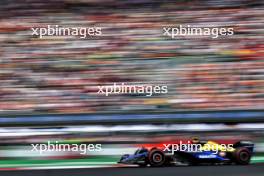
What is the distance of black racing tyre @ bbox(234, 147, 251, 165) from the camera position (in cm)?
549

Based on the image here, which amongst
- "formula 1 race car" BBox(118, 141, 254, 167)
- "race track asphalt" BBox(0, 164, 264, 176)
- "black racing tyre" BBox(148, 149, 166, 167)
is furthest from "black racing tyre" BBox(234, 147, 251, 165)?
"black racing tyre" BBox(148, 149, 166, 167)

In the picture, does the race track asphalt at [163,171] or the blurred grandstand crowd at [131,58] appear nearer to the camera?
the race track asphalt at [163,171]

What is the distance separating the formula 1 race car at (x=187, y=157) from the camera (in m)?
5.39

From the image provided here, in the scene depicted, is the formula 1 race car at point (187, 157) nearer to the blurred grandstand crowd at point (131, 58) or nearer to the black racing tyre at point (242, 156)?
the black racing tyre at point (242, 156)

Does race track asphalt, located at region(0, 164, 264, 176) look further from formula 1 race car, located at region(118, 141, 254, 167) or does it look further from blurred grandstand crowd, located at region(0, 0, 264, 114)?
blurred grandstand crowd, located at region(0, 0, 264, 114)

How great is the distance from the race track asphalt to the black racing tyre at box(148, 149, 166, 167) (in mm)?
123

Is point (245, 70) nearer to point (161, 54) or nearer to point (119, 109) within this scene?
point (161, 54)

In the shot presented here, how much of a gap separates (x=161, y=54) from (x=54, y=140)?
1.84m

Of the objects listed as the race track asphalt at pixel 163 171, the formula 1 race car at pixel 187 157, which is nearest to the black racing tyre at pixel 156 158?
the formula 1 race car at pixel 187 157

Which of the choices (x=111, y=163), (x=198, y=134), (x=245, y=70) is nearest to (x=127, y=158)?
(x=111, y=163)

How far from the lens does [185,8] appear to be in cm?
720

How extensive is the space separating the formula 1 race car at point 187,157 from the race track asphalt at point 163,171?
14 cm

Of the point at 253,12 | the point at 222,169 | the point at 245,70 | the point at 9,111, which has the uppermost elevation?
the point at 253,12

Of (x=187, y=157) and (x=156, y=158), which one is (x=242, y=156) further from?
(x=156, y=158)
